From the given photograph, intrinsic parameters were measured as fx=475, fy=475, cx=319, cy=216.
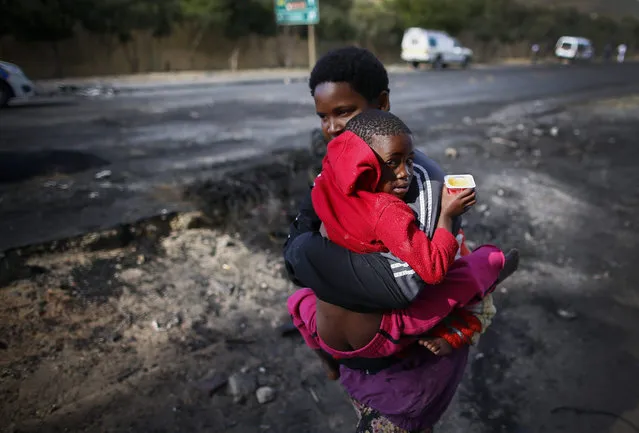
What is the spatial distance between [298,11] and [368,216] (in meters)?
26.0

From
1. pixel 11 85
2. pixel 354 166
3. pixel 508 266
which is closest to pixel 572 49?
pixel 11 85

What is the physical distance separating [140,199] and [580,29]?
62609 millimetres

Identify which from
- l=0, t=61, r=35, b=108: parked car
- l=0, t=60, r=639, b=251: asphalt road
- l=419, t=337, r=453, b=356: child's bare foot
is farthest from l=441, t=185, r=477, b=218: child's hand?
l=0, t=61, r=35, b=108: parked car

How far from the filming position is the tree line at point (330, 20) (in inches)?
861

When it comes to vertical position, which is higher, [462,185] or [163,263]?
[462,185]

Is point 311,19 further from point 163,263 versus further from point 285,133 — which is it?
point 163,263

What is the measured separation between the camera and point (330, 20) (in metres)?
34.4

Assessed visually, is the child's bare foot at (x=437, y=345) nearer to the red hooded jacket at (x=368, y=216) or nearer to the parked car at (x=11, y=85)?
the red hooded jacket at (x=368, y=216)

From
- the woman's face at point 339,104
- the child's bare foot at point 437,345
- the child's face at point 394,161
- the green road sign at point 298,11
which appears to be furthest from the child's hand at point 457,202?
the green road sign at point 298,11

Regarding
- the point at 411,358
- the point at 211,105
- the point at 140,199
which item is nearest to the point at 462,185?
the point at 411,358

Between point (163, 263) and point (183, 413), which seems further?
point (163, 263)

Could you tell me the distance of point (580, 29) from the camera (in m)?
54.5

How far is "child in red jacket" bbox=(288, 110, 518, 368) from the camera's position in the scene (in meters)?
1.12

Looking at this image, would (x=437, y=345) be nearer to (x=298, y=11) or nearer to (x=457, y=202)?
(x=457, y=202)
